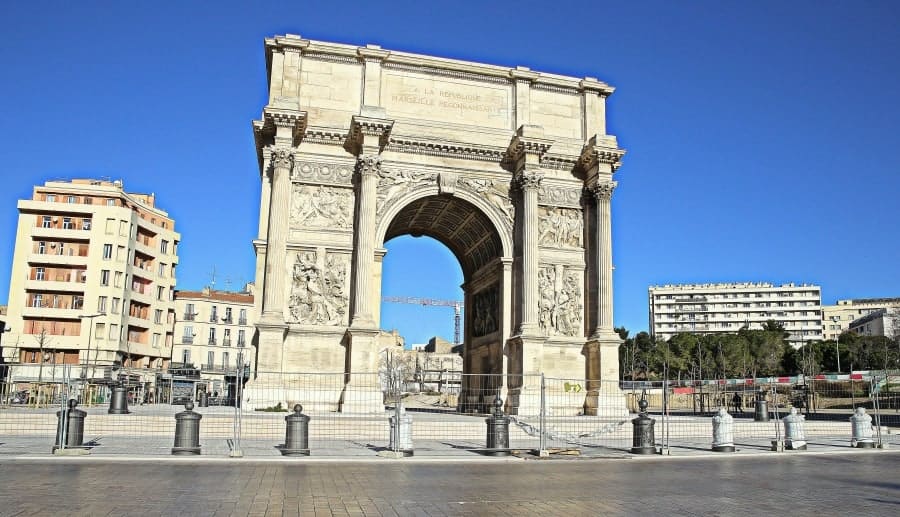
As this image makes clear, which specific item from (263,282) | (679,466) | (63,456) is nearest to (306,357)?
(263,282)

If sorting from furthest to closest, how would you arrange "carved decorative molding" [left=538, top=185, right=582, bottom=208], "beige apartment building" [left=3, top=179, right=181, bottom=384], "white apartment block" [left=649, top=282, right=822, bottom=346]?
"white apartment block" [left=649, top=282, right=822, bottom=346] < "beige apartment building" [left=3, top=179, right=181, bottom=384] < "carved decorative molding" [left=538, top=185, right=582, bottom=208]

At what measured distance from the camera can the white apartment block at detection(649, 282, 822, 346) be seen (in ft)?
439

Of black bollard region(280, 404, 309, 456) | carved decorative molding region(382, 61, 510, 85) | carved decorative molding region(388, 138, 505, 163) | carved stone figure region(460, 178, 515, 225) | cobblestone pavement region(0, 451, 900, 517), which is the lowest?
cobblestone pavement region(0, 451, 900, 517)

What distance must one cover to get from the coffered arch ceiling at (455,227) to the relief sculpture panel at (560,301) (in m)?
2.08

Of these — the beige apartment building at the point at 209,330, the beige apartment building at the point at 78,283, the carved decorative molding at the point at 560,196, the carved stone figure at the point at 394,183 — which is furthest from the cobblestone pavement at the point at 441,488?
the beige apartment building at the point at 209,330

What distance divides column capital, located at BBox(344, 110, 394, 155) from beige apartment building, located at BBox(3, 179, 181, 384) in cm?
3032

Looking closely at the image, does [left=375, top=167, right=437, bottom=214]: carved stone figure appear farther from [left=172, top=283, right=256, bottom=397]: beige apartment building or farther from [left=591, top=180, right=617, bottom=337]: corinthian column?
[left=172, top=283, right=256, bottom=397]: beige apartment building

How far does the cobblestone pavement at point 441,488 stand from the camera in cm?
835

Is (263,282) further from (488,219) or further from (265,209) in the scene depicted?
(488,219)

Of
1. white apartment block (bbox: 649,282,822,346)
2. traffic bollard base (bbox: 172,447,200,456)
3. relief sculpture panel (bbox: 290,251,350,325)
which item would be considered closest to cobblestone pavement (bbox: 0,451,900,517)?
traffic bollard base (bbox: 172,447,200,456)

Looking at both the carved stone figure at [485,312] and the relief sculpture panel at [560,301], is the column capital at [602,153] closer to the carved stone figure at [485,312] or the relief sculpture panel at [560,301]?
the relief sculpture panel at [560,301]

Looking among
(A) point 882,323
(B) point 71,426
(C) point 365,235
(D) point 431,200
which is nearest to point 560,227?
(D) point 431,200

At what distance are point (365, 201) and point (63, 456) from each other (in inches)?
583

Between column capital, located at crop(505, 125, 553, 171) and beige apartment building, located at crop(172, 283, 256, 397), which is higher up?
column capital, located at crop(505, 125, 553, 171)
